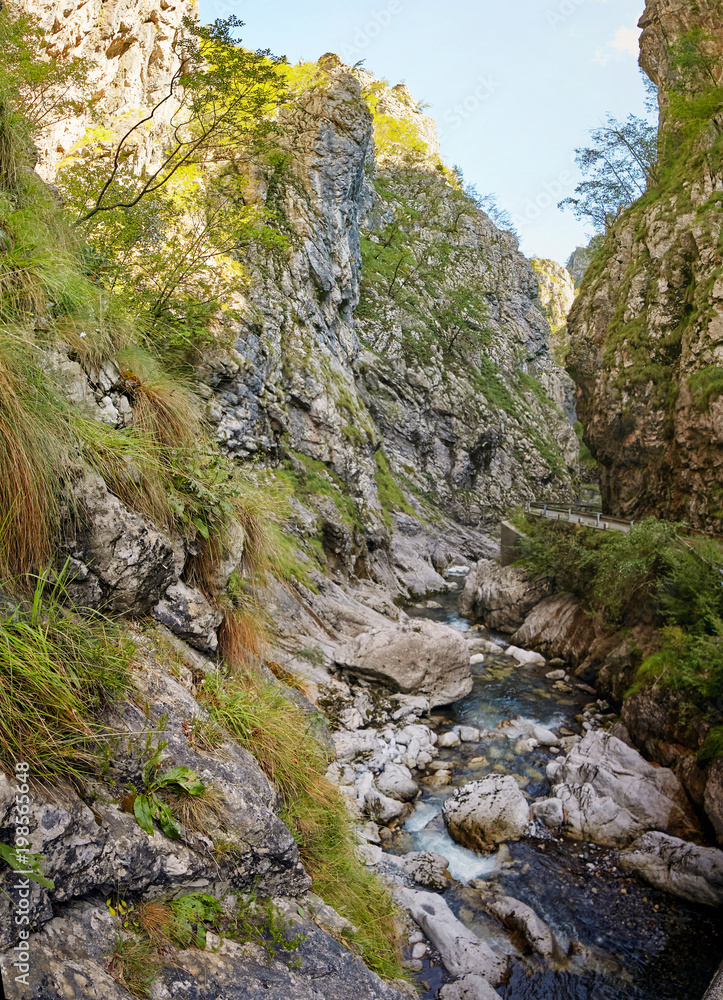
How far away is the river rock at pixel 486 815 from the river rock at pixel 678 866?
165cm

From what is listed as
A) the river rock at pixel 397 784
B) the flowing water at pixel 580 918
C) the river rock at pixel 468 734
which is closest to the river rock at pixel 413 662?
the river rock at pixel 468 734

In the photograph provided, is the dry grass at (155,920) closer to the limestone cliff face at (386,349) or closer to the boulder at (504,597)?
the limestone cliff face at (386,349)

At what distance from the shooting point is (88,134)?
511 inches

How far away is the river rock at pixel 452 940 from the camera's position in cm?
625

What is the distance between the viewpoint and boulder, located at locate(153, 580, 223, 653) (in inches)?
161

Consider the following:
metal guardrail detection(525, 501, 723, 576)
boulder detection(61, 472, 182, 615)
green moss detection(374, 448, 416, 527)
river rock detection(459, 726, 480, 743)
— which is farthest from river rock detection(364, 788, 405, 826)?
green moss detection(374, 448, 416, 527)

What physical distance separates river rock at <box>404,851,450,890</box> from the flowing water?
0.54 ft

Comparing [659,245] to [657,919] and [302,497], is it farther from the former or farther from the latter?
[657,919]

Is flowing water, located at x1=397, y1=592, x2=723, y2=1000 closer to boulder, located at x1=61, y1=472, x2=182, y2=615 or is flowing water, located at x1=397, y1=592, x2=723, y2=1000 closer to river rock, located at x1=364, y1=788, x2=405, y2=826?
river rock, located at x1=364, y1=788, x2=405, y2=826

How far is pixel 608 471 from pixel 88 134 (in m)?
20.3

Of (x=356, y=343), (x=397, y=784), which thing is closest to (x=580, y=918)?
(x=397, y=784)

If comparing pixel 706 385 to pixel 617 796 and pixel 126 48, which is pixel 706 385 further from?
pixel 126 48

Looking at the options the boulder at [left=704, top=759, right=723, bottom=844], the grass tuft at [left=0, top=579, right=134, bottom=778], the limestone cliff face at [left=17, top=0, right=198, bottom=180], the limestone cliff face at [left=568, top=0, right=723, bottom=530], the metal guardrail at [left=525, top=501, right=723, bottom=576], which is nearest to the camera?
the grass tuft at [left=0, top=579, right=134, bottom=778]

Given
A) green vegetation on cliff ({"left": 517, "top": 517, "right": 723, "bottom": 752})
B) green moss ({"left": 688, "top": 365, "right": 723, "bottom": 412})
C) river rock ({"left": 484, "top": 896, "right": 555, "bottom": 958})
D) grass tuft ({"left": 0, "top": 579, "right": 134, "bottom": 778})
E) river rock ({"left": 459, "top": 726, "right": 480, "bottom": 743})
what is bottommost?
river rock ({"left": 484, "top": 896, "right": 555, "bottom": 958})
